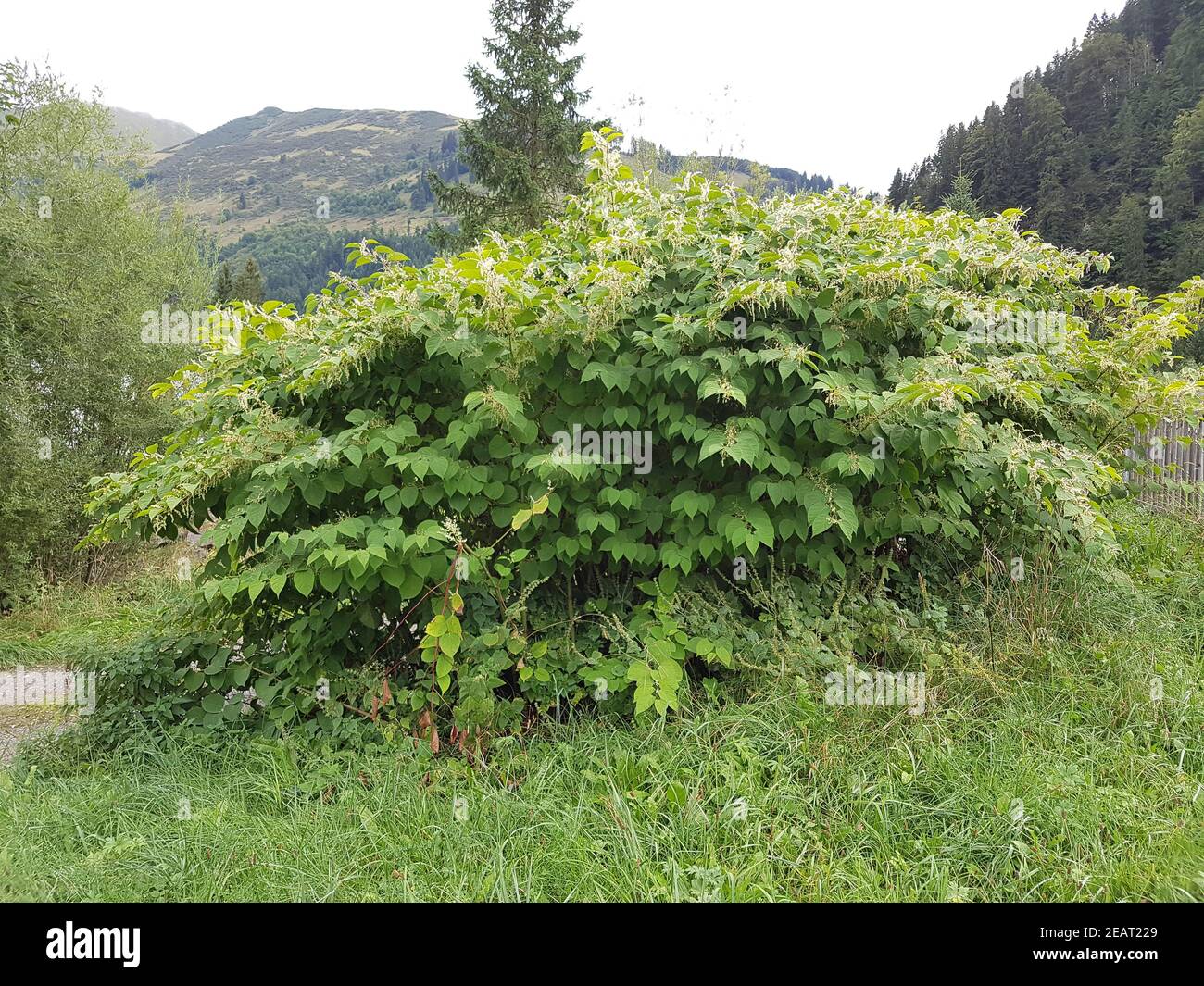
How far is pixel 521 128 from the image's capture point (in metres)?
19.0

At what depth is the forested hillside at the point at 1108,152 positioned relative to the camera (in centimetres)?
3919

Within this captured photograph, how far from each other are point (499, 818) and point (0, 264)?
8646 mm

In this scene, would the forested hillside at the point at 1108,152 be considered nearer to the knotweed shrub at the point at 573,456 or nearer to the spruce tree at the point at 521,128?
the spruce tree at the point at 521,128

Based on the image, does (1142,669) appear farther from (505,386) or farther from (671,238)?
(505,386)

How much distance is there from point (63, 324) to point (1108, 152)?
190 ft

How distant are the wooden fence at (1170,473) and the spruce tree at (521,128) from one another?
1352cm

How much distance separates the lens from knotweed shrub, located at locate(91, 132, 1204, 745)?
127 inches

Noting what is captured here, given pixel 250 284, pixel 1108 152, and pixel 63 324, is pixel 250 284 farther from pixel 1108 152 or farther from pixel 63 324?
pixel 1108 152

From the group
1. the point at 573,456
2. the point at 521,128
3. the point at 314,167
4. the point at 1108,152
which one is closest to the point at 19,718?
the point at 573,456

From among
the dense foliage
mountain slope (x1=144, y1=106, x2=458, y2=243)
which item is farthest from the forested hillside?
mountain slope (x1=144, y1=106, x2=458, y2=243)

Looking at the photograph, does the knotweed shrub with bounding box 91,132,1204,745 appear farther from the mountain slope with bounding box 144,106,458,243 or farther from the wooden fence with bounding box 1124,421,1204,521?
the mountain slope with bounding box 144,106,458,243

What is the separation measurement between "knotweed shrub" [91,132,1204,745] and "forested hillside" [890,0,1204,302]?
38.8m

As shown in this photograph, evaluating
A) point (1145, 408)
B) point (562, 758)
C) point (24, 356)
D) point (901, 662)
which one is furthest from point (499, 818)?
point (24, 356)

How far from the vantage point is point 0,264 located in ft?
25.2
